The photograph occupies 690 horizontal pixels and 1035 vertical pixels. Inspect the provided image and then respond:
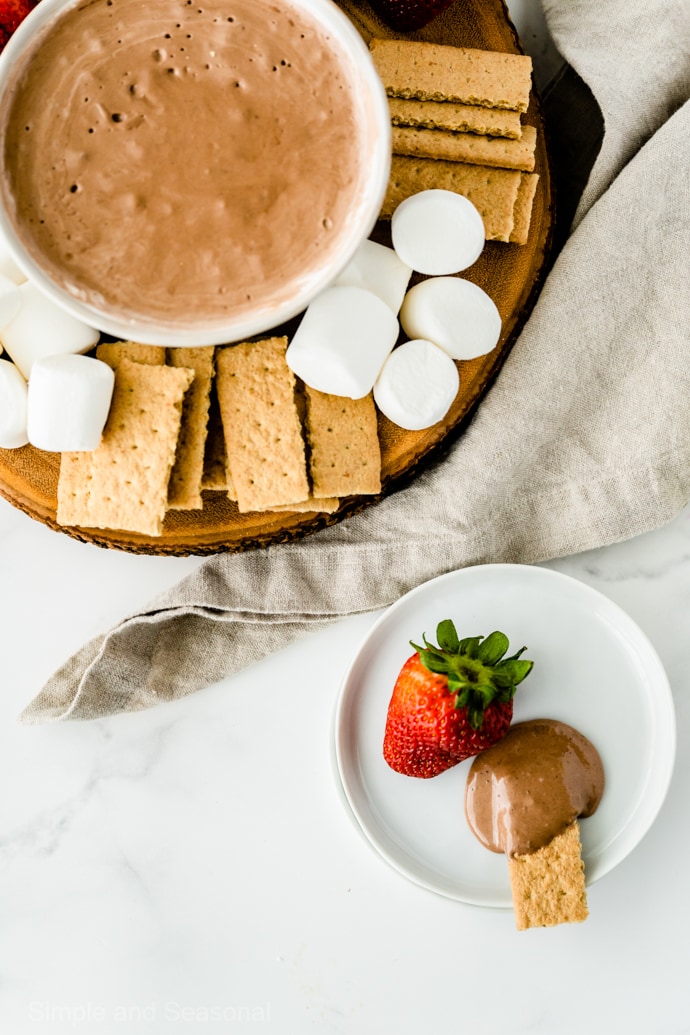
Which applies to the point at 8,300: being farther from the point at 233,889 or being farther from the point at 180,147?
the point at 233,889

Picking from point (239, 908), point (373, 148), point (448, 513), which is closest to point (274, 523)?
point (448, 513)

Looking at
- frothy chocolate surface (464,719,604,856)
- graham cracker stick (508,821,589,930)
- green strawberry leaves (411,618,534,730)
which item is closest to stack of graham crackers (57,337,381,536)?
green strawberry leaves (411,618,534,730)

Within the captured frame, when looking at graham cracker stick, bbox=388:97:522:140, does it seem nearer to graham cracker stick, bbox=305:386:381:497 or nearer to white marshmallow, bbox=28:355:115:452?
graham cracker stick, bbox=305:386:381:497

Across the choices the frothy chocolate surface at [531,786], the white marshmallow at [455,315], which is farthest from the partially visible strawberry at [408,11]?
the frothy chocolate surface at [531,786]

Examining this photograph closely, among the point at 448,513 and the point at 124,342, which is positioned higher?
the point at 124,342

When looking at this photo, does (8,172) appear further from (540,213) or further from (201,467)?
(540,213)

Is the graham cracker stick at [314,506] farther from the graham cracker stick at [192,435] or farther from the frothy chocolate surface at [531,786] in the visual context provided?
the frothy chocolate surface at [531,786]
